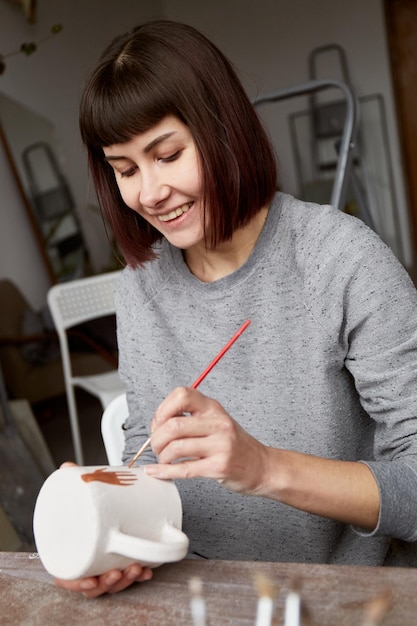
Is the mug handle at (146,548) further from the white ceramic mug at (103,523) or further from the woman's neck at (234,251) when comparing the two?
the woman's neck at (234,251)

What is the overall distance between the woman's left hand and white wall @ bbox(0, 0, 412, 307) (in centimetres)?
366

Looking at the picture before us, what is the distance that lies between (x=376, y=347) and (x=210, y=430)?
297 mm

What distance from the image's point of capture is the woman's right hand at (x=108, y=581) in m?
0.71

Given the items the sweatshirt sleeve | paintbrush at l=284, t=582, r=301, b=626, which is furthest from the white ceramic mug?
the sweatshirt sleeve

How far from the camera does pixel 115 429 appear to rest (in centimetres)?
125

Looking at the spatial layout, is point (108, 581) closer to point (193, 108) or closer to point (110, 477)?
point (110, 477)

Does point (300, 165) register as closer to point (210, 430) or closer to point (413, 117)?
point (413, 117)

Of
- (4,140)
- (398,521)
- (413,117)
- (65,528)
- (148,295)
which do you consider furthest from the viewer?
(413,117)

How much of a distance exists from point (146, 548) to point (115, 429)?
597 millimetres

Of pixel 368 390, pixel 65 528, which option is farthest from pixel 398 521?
pixel 65 528

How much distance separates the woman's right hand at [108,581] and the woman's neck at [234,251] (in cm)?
46

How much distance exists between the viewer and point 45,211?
428 cm

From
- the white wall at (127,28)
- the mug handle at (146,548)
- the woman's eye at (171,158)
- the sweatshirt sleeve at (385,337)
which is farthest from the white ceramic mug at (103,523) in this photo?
the white wall at (127,28)

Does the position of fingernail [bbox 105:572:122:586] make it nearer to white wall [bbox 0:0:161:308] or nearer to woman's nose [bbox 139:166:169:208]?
woman's nose [bbox 139:166:169:208]
